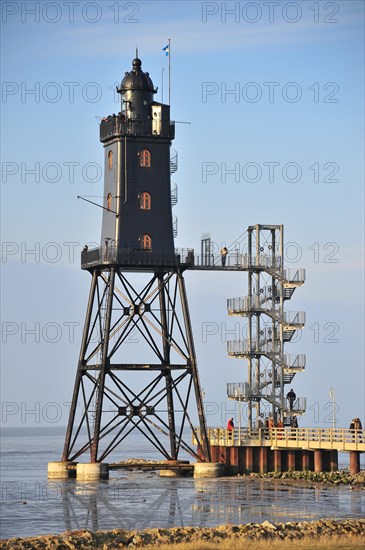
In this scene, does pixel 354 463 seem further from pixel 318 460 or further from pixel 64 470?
pixel 64 470

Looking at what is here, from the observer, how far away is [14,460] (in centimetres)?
13438

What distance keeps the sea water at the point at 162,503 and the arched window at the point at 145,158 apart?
54.4 ft

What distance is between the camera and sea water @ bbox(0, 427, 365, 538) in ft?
190

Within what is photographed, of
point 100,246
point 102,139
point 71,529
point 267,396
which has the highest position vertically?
point 102,139

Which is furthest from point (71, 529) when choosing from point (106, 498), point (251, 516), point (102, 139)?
point (102, 139)

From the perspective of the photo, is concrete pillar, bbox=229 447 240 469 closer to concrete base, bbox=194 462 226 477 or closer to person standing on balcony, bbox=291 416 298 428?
concrete base, bbox=194 462 226 477

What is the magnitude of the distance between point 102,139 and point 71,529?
99.3 feet

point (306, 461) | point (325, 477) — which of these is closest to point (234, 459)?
point (306, 461)

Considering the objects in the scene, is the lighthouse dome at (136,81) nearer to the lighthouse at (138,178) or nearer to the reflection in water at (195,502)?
the lighthouse at (138,178)

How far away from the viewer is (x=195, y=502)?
64938mm

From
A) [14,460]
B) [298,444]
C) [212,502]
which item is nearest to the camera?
[212,502]

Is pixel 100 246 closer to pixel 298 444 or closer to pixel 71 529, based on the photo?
pixel 298 444

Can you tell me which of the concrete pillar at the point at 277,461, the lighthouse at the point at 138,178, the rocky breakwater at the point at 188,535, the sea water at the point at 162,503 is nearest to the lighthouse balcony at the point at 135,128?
the lighthouse at the point at 138,178

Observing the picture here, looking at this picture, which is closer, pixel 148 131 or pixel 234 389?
pixel 148 131
